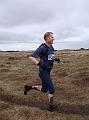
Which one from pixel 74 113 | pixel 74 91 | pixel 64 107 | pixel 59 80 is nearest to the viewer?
pixel 74 113

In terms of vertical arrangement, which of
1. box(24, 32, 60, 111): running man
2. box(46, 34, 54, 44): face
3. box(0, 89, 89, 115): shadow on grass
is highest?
box(46, 34, 54, 44): face

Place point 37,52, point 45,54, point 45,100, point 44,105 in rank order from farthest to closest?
point 45,100 → point 44,105 → point 45,54 → point 37,52

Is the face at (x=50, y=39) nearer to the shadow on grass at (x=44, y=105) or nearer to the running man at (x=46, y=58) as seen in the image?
the running man at (x=46, y=58)

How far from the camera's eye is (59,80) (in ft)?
68.0

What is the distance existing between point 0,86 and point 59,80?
147 inches

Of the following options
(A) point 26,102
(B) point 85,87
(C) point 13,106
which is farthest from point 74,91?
→ (C) point 13,106

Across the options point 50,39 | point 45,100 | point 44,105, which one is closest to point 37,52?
point 50,39

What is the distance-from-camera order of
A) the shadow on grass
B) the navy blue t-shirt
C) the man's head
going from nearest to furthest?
1. the navy blue t-shirt
2. the man's head
3. the shadow on grass

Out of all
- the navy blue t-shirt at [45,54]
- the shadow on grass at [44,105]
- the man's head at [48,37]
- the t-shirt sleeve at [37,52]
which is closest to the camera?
the t-shirt sleeve at [37,52]

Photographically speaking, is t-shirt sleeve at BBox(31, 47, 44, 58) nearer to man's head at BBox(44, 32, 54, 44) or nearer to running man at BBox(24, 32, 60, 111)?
running man at BBox(24, 32, 60, 111)

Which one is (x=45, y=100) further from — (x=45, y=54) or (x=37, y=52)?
(x=37, y=52)

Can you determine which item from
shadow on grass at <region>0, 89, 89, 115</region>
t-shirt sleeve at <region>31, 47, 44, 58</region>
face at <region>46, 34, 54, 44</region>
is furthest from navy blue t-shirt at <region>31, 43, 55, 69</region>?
shadow on grass at <region>0, 89, 89, 115</region>

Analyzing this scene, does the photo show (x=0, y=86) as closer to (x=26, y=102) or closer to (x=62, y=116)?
(x=26, y=102)

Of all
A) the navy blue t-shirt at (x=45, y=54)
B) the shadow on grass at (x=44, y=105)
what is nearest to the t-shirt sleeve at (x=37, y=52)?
the navy blue t-shirt at (x=45, y=54)
